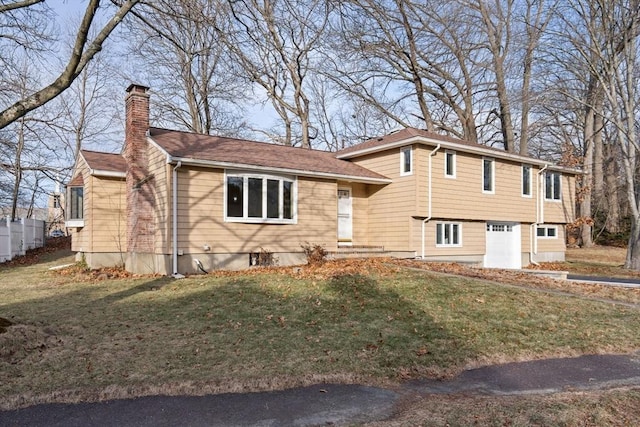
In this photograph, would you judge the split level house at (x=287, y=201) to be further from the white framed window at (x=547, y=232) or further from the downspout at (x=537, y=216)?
the white framed window at (x=547, y=232)

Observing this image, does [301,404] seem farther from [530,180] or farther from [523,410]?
[530,180]

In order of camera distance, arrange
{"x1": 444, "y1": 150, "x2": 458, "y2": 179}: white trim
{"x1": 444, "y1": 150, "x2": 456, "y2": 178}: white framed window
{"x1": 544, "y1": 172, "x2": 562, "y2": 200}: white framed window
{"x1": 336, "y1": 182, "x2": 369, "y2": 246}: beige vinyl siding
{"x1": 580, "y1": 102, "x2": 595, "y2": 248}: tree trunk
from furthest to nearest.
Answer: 1. {"x1": 580, "y1": 102, "x2": 595, "y2": 248}: tree trunk
2. {"x1": 544, "y1": 172, "x2": 562, "y2": 200}: white framed window
3. {"x1": 336, "y1": 182, "x2": 369, "y2": 246}: beige vinyl siding
4. {"x1": 444, "y1": 150, "x2": 456, "y2": 178}: white framed window
5. {"x1": 444, "y1": 150, "x2": 458, "y2": 179}: white trim

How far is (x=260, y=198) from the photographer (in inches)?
555

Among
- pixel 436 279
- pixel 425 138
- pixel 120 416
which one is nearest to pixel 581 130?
pixel 425 138

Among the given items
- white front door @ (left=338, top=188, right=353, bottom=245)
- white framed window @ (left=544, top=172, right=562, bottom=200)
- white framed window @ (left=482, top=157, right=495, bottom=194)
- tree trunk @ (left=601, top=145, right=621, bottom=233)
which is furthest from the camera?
tree trunk @ (left=601, top=145, right=621, bottom=233)

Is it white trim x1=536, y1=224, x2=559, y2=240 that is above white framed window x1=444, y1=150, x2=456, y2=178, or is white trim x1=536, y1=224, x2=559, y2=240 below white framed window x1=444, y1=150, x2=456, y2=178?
below

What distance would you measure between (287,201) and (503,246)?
35.1ft

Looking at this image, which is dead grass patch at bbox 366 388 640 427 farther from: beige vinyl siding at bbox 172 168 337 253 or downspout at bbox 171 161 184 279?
beige vinyl siding at bbox 172 168 337 253

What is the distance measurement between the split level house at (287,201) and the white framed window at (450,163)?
1.5 inches

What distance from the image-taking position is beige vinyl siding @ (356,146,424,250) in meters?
16.0

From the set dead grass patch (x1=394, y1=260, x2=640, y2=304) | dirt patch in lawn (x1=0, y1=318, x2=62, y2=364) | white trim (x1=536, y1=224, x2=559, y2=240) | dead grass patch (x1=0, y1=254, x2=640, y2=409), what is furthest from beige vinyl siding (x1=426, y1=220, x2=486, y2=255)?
dirt patch in lawn (x1=0, y1=318, x2=62, y2=364)

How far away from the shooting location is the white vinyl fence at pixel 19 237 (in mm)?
20266

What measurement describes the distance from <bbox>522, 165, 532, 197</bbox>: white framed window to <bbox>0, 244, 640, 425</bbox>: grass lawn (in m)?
10.2

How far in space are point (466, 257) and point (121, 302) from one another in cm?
1307
